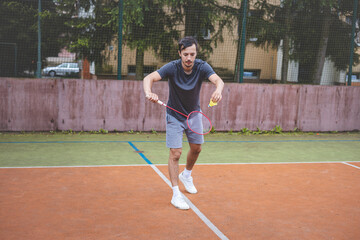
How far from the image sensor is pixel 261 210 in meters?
4.40

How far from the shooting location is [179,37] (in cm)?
1075

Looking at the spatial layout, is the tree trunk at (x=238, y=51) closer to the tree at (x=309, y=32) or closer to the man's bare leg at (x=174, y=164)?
the tree at (x=309, y=32)

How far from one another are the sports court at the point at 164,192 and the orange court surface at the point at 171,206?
0.03 ft

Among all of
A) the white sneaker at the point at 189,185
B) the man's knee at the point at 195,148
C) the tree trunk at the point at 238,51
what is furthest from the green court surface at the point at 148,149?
the man's knee at the point at 195,148

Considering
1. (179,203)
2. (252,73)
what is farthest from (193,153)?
(252,73)

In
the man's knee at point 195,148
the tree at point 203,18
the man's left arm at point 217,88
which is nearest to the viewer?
the man's left arm at point 217,88

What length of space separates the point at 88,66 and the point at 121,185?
563cm

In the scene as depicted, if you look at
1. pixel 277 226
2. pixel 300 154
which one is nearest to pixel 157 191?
pixel 277 226

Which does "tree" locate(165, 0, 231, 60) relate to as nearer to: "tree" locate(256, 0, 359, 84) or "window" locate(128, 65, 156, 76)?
"tree" locate(256, 0, 359, 84)

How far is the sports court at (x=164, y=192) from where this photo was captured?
378cm

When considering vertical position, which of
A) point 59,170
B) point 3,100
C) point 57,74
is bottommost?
point 59,170

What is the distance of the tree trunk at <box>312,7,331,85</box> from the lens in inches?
444

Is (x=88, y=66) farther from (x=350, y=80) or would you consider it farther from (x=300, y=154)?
(x=350, y=80)

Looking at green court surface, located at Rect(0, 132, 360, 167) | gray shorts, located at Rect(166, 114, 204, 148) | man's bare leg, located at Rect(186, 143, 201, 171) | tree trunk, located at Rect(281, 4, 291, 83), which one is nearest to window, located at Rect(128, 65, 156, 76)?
green court surface, located at Rect(0, 132, 360, 167)
